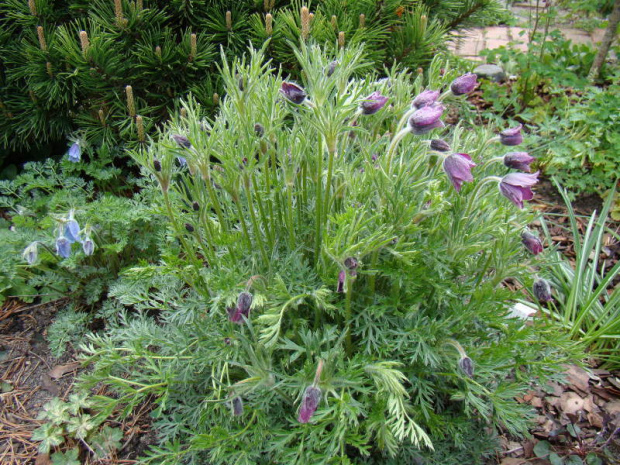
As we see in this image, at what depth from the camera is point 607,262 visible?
284 centimetres

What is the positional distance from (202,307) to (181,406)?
376mm

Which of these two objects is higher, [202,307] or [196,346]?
[202,307]

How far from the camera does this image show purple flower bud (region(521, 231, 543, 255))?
1.53 metres

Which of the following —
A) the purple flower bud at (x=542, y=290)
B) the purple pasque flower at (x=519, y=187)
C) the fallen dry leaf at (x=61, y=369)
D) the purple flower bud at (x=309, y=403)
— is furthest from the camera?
the fallen dry leaf at (x=61, y=369)

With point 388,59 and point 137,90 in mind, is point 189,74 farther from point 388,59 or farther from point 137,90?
point 388,59

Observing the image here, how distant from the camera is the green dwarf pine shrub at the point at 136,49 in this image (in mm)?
2541

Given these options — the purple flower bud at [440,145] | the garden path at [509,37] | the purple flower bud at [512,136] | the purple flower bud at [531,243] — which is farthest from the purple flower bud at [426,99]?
the garden path at [509,37]

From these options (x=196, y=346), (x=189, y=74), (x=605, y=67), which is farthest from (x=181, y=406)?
(x=605, y=67)

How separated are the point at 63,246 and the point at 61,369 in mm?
603

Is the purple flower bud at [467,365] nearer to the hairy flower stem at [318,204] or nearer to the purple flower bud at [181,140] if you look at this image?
the hairy flower stem at [318,204]

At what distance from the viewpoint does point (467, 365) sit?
1446 mm

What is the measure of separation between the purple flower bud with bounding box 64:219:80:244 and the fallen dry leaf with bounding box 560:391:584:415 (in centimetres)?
229

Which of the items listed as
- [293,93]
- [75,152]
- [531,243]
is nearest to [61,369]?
[75,152]

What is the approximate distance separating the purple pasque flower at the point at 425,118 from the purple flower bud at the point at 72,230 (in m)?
1.55
